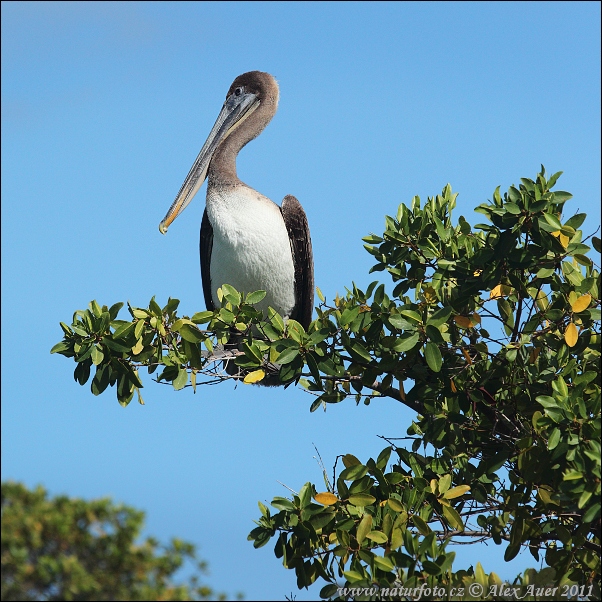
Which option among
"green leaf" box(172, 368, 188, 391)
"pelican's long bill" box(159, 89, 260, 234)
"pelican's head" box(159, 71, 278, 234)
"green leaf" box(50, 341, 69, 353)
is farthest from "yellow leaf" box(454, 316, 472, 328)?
"pelican's head" box(159, 71, 278, 234)

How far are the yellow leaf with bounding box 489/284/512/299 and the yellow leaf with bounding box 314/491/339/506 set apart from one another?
1.49 m

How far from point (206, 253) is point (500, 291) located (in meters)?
3.56

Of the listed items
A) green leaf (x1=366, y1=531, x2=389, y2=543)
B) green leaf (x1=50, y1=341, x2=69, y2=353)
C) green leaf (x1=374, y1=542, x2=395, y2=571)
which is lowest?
green leaf (x1=374, y1=542, x2=395, y2=571)

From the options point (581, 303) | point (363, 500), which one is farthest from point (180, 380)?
point (581, 303)

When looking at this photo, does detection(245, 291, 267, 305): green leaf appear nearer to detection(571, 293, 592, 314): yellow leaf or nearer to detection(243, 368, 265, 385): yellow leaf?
detection(243, 368, 265, 385): yellow leaf

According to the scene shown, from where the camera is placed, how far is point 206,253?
7.74 m

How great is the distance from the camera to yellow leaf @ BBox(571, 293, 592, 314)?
14.0 ft

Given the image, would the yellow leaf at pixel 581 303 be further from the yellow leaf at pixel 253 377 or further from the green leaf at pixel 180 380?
the green leaf at pixel 180 380

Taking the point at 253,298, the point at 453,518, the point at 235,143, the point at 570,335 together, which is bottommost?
the point at 453,518

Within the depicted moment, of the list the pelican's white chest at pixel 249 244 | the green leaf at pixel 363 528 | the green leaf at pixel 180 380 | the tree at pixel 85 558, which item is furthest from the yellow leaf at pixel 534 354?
the tree at pixel 85 558

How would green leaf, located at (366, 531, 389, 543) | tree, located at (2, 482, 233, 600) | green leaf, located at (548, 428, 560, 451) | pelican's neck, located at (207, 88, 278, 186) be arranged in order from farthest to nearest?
tree, located at (2, 482, 233, 600) → pelican's neck, located at (207, 88, 278, 186) → green leaf, located at (366, 531, 389, 543) → green leaf, located at (548, 428, 560, 451)

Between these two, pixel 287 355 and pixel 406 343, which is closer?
pixel 406 343

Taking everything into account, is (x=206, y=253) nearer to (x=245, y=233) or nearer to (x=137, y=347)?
(x=245, y=233)

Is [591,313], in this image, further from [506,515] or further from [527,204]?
[506,515]
